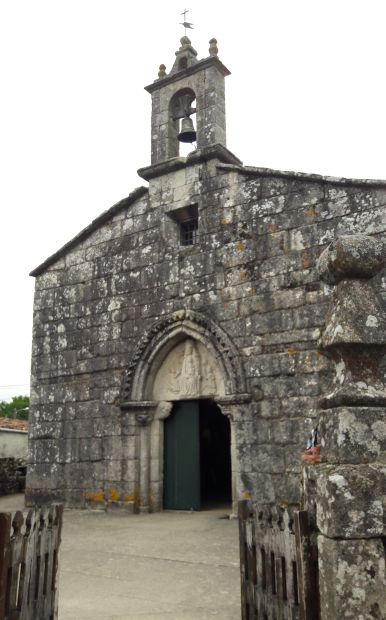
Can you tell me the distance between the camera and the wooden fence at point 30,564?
2832mm

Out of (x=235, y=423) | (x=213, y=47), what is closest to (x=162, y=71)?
(x=213, y=47)

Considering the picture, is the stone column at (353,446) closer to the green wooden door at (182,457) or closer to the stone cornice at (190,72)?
the green wooden door at (182,457)

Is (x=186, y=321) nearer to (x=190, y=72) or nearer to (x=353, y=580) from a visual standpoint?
(x=190, y=72)

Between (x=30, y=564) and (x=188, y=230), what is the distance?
672 centimetres

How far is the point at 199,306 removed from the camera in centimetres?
830

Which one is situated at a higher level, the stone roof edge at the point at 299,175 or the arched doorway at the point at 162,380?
the stone roof edge at the point at 299,175

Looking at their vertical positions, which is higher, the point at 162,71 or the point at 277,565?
the point at 162,71

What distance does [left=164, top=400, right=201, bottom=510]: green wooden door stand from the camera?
8.38 metres

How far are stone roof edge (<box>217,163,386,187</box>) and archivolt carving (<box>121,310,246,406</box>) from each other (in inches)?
89.1

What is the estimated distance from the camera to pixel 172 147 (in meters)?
9.47

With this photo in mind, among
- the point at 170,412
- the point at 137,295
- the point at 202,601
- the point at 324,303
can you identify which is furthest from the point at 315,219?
the point at 202,601

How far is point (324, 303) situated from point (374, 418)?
4749mm

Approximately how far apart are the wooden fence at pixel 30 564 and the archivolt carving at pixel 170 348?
4.57 metres

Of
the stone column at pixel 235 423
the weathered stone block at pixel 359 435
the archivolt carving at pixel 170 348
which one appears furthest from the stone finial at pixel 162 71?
the weathered stone block at pixel 359 435
